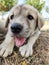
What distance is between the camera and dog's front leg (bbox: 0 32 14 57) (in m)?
2.81

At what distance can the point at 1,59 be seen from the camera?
9.16 feet

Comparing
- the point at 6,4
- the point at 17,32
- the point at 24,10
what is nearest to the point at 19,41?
the point at 17,32

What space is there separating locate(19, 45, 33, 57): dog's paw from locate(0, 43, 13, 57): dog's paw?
128mm

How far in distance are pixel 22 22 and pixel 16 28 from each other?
0.49ft

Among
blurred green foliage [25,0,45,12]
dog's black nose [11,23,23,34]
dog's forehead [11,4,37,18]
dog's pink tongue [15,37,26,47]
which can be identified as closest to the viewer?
dog's black nose [11,23,23,34]

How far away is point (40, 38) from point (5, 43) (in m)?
0.55

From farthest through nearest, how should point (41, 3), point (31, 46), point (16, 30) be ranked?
point (41, 3) < point (31, 46) < point (16, 30)

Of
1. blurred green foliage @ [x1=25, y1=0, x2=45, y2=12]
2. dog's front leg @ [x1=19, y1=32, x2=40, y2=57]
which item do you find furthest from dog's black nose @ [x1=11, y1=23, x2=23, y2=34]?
blurred green foliage @ [x1=25, y1=0, x2=45, y2=12]

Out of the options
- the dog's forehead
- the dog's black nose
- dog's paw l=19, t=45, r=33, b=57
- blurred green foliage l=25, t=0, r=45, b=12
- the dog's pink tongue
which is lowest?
blurred green foliage l=25, t=0, r=45, b=12

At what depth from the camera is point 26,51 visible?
9.18 feet

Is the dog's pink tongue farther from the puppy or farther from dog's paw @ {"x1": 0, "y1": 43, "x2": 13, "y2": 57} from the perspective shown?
dog's paw @ {"x1": 0, "y1": 43, "x2": 13, "y2": 57}

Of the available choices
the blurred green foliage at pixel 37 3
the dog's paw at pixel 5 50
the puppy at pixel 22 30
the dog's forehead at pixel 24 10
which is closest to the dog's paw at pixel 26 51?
the puppy at pixel 22 30

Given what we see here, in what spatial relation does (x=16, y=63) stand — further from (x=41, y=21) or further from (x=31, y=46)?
(x=41, y=21)

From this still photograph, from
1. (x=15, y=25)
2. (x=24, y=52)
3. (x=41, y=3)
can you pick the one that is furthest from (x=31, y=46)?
(x=41, y=3)
